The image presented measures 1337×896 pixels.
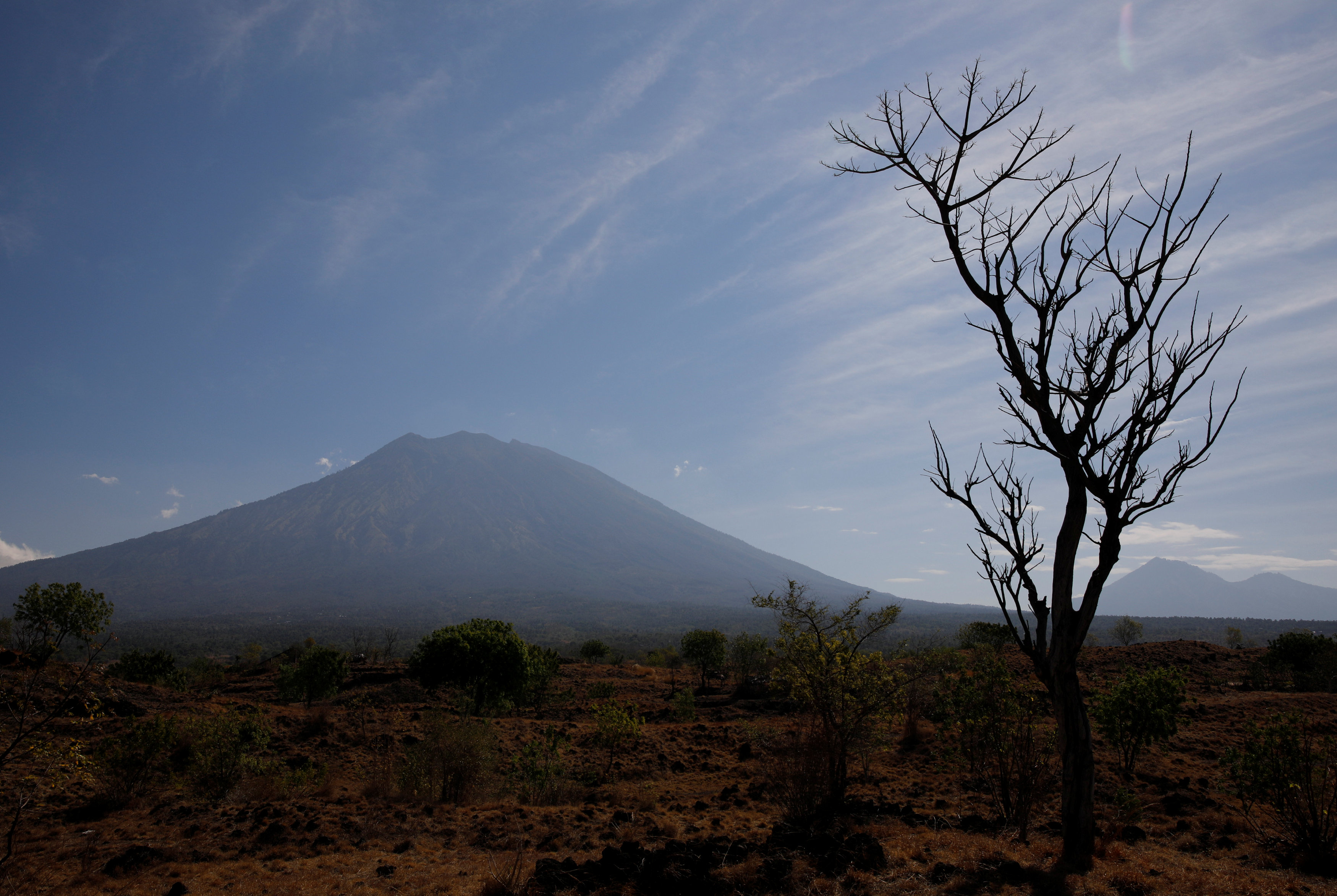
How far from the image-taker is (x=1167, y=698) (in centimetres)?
1519

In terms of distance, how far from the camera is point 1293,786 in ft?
26.4

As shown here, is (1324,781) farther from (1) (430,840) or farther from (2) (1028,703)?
(1) (430,840)

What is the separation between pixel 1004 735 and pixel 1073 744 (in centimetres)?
464

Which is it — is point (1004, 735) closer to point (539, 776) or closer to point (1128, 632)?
point (539, 776)

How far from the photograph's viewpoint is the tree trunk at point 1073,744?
6383 millimetres

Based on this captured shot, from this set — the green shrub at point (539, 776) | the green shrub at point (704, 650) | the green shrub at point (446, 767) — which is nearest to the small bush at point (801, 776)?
the green shrub at point (539, 776)

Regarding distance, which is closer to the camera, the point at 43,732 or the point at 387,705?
the point at 43,732

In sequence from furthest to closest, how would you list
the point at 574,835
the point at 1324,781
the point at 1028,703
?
the point at 574,835 < the point at 1028,703 < the point at 1324,781

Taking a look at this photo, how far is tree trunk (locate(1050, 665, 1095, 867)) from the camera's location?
20.9 feet

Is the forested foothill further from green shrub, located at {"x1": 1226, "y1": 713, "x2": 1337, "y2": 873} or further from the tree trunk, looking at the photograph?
the tree trunk

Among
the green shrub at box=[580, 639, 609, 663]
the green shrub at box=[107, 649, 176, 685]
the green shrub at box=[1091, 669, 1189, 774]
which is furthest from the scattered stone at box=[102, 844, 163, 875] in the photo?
the green shrub at box=[580, 639, 609, 663]

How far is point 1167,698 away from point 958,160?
1640cm

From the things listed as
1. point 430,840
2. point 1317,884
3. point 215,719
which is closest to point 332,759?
point 215,719

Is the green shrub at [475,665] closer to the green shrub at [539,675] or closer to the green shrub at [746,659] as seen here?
the green shrub at [539,675]
